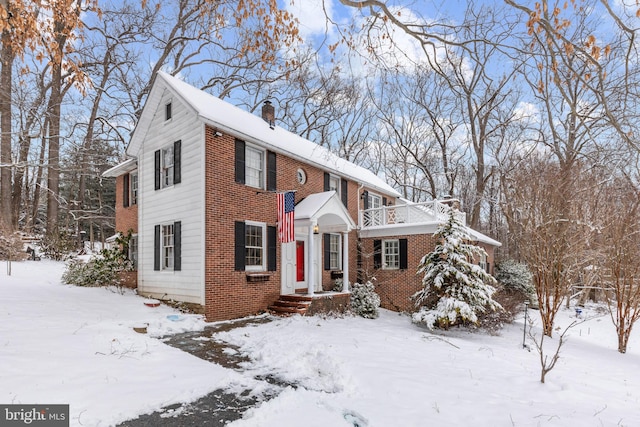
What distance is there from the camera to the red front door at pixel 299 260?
13000 mm

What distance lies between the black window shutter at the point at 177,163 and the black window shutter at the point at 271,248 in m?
3.17

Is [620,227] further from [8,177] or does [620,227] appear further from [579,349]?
[8,177]

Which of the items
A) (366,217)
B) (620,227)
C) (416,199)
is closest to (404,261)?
(366,217)

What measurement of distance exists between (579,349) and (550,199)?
15.2 feet

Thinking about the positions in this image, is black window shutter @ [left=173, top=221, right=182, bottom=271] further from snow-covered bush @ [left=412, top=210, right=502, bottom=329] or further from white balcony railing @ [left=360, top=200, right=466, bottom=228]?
white balcony railing @ [left=360, top=200, right=466, bottom=228]

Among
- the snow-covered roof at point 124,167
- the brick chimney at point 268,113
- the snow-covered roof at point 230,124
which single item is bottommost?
the snow-covered roof at point 124,167

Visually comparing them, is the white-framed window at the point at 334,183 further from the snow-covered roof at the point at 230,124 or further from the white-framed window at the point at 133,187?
the white-framed window at the point at 133,187

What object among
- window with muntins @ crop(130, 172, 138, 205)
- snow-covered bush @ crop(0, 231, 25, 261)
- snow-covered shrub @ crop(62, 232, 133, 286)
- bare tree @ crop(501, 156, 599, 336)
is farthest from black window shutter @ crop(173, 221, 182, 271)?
bare tree @ crop(501, 156, 599, 336)

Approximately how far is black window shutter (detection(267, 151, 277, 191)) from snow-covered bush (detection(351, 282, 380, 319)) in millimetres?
5035

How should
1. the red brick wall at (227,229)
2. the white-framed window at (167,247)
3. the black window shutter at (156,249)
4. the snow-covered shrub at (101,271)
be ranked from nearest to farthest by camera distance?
1. the red brick wall at (227,229)
2. the white-framed window at (167,247)
3. the black window shutter at (156,249)
4. the snow-covered shrub at (101,271)

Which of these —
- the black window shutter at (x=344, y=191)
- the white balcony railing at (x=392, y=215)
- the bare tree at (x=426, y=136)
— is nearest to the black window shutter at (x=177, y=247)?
the black window shutter at (x=344, y=191)

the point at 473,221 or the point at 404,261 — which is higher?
the point at 473,221

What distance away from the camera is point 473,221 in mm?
25203

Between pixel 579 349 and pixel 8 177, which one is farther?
pixel 8 177
